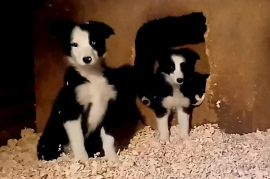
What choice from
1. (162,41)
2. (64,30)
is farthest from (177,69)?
(64,30)

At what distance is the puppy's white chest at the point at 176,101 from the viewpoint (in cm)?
199

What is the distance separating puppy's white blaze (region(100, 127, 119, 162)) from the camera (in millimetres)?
1712

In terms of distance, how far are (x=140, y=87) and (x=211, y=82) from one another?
34 cm

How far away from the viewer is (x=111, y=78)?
1806 millimetres

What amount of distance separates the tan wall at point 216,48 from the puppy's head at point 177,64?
0.09 meters

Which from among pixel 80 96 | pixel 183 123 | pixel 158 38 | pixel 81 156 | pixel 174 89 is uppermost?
pixel 158 38

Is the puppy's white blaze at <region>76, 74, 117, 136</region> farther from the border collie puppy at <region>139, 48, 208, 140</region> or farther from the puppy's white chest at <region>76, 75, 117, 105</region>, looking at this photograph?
the border collie puppy at <region>139, 48, 208, 140</region>

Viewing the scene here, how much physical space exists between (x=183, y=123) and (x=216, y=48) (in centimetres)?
37

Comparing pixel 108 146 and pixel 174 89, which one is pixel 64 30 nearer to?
pixel 108 146

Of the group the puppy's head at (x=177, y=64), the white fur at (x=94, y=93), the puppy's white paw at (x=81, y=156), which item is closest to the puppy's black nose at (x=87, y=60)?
the white fur at (x=94, y=93)

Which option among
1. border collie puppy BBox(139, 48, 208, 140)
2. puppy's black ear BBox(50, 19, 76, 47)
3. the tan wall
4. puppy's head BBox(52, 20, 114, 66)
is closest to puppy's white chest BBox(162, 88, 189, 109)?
border collie puppy BBox(139, 48, 208, 140)

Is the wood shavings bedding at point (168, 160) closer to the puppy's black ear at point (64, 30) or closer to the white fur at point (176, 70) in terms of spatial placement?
the white fur at point (176, 70)

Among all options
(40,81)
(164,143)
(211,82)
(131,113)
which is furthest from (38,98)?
(211,82)

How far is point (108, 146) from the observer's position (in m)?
1.74
